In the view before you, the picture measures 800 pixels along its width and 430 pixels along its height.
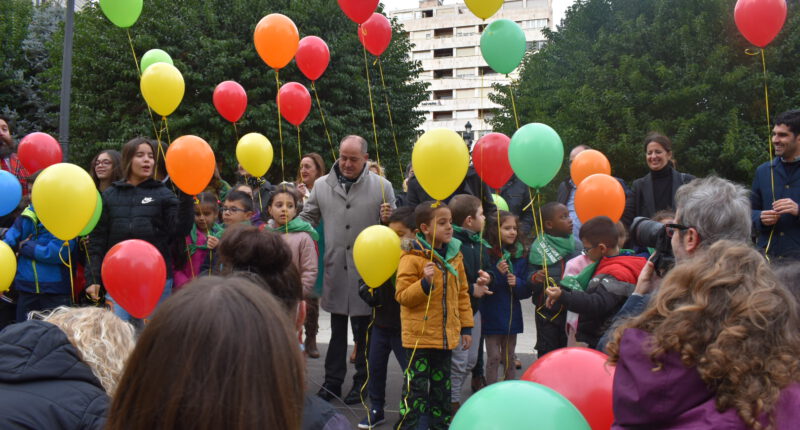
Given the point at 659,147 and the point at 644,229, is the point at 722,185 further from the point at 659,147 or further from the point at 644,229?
the point at 659,147

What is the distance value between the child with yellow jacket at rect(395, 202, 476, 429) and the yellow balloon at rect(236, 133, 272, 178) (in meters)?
2.31

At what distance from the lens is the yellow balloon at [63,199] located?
3990 mm

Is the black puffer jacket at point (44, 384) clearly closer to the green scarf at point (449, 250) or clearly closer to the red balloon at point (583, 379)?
the red balloon at point (583, 379)

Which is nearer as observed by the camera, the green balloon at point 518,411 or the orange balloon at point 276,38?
the green balloon at point 518,411

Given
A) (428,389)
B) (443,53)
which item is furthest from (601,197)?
(443,53)

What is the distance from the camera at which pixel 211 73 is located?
13.4 meters

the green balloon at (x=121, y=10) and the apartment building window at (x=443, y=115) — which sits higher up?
the apartment building window at (x=443, y=115)

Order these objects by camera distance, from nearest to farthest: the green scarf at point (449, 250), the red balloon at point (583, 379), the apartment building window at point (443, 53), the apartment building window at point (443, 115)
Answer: the red balloon at point (583, 379) < the green scarf at point (449, 250) < the apartment building window at point (443, 115) < the apartment building window at point (443, 53)

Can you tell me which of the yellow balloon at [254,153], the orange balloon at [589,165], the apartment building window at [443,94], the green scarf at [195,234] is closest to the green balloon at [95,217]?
the green scarf at [195,234]

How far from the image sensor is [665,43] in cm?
1220

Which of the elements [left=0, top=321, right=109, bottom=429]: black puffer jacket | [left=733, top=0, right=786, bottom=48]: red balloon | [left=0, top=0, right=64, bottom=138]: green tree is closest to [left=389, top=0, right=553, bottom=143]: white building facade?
[left=0, top=0, right=64, bottom=138]: green tree

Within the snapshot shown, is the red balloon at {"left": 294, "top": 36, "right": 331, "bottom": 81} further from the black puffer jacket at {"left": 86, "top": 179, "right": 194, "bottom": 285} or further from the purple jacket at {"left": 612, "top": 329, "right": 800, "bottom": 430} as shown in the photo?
the purple jacket at {"left": 612, "top": 329, "right": 800, "bottom": 430}

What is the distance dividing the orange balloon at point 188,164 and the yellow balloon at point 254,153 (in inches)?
36.4

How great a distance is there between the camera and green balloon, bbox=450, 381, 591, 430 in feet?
5.76
